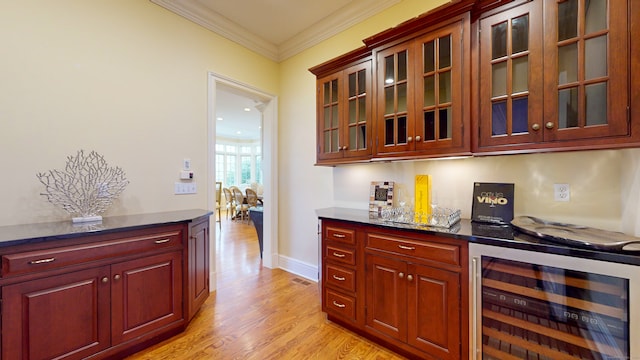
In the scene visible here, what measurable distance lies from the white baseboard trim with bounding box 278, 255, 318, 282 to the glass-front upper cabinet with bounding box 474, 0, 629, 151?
2.35 m

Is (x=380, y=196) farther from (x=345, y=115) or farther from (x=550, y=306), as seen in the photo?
(x=550, y=306)

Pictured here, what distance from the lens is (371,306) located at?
189cm

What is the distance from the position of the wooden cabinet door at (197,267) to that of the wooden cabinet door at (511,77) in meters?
2.37

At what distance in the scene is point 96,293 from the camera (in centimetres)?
159

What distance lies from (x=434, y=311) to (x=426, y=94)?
5.03 feet

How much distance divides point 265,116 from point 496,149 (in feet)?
9.45

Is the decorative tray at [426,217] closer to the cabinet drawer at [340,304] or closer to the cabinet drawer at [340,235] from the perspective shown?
the cabinet drawer at [340,235]

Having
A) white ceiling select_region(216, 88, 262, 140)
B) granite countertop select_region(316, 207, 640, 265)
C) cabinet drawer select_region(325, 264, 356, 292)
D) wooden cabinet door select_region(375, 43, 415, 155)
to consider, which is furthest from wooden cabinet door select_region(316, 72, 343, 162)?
white ceiling select_region(216, 88, 262, 140)

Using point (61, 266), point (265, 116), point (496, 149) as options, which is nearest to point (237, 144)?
point (265, 116)

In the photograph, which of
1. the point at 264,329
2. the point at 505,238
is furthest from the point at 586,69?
the point at 264,329

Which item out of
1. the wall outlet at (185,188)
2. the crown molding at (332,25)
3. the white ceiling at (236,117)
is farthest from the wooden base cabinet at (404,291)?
the white ceiling at (236,117)

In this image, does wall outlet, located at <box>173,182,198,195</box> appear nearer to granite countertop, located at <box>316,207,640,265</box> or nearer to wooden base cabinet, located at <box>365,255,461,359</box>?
granite countertop, located at <box>316,207,640,265</box>

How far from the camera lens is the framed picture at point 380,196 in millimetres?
2316

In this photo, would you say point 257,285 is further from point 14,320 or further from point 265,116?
point 265,116
